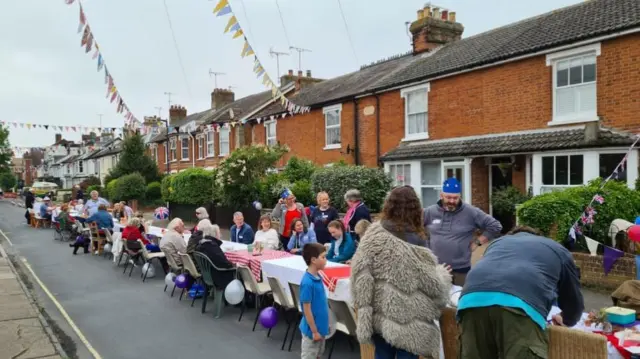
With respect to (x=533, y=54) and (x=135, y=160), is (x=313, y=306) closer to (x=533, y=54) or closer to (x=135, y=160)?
(x=533, y=54)

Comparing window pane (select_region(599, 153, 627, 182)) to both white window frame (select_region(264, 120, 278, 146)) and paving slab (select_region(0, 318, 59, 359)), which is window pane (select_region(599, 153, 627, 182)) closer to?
paving slab (select_region(0, 318, 59, 359))

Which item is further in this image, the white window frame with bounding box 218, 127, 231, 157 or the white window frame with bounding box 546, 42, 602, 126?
the white window frame with bounding box 218, 127, 231, 157

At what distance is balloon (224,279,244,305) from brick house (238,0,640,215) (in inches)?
308

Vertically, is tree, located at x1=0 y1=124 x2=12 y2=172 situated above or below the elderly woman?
above

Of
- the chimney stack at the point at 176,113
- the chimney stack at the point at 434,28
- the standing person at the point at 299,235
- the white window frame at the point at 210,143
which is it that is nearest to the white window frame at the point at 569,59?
the standing person at the point at 299,235

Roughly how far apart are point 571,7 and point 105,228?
14.7 metres

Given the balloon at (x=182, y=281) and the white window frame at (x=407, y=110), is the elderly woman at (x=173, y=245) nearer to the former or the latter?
the balloon at (x=182, y=281)

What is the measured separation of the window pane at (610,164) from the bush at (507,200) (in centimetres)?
189

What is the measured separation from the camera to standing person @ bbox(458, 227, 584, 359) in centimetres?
253

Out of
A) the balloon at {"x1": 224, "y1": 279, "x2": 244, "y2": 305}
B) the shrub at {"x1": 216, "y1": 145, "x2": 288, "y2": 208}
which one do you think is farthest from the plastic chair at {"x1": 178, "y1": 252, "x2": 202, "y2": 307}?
the shrub at {"x1": 216, "y1": 145, "x2": 288, "y2": 208}

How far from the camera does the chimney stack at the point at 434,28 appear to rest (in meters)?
18.4

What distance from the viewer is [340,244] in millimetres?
6586

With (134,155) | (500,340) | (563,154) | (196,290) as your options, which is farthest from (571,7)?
(134,155)

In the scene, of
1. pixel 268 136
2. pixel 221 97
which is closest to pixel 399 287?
pixel 268 136
